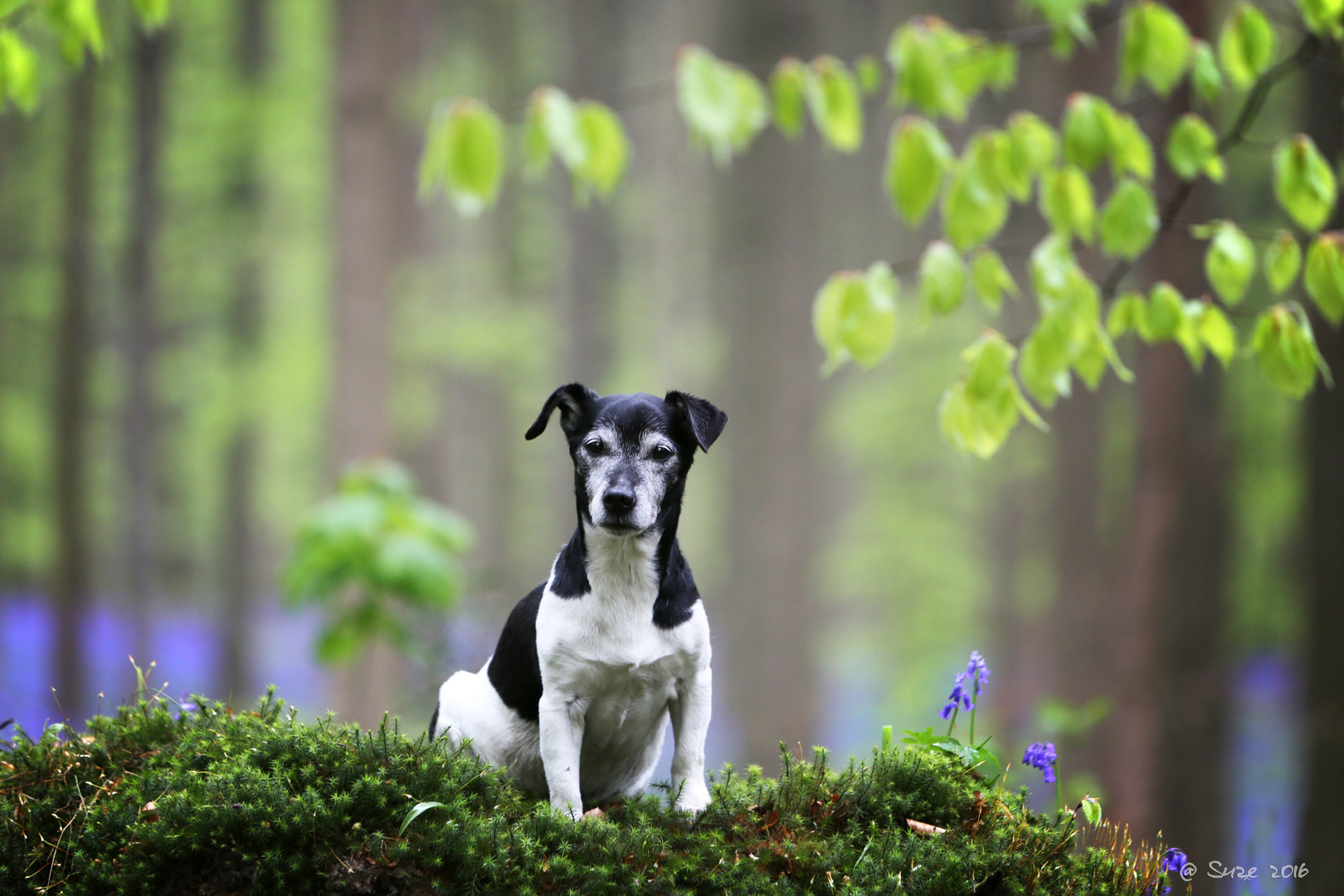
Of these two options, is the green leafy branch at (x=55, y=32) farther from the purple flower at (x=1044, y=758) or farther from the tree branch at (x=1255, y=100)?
the purple flower at (x=1044, y=758)

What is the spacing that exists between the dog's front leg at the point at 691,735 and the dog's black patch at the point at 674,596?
22 cm

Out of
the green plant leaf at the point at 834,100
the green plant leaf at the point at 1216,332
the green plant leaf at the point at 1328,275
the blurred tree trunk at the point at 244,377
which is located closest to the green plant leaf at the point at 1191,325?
the green plant leaf at the point at 1216,332

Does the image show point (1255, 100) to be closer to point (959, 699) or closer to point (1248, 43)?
point (1248, 43)

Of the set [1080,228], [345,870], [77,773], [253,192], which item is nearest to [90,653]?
[253,192]

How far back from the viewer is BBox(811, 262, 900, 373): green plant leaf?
378 cm

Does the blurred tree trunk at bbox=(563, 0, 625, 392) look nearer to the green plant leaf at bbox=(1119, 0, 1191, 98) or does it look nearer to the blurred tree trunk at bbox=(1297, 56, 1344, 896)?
the blurred tree trunk at bbox=(1297, 56, 1344, 896)

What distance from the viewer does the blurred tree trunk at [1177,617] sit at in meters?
7.78

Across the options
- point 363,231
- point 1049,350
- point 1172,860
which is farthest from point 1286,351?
point 363,231

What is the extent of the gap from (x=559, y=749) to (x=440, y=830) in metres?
0.48

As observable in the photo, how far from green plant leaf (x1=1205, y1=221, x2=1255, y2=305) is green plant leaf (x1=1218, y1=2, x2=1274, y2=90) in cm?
56

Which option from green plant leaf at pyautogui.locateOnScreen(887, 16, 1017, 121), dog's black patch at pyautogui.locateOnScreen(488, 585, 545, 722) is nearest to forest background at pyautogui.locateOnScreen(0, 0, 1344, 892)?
green plant leaf at pyautogui.locateOnScreen(887, 16, 1017, 121)

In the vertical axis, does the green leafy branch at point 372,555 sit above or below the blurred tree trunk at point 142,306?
below

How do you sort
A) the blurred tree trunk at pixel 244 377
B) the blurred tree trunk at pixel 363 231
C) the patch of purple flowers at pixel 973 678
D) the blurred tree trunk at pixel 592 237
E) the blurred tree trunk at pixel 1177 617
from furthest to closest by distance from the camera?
the blurred tree trunk at pixel 592 237 < the blurred tree trunk at pixel 244 377 < the blurred tree trunk at pixel 363 231 < the blurred tree trunk at pixel 1177 617 < the patch of purple flowers at pixel 973 678

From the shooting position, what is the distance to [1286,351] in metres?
3.57
